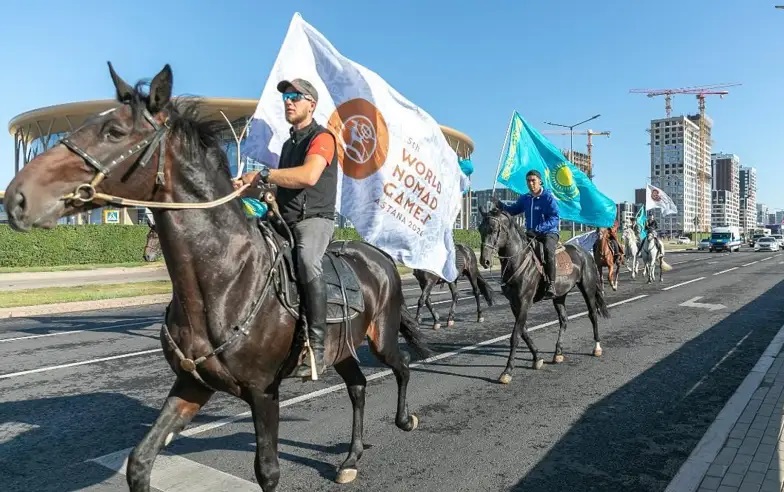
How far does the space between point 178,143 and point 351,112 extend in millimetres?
3307

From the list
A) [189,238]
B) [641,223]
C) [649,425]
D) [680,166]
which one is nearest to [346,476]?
[189,238]

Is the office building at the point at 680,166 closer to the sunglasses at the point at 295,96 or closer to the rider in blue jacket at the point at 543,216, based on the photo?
the rider in blue jacket at the point at 543,216

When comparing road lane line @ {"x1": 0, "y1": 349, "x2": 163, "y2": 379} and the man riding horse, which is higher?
the man riding horse

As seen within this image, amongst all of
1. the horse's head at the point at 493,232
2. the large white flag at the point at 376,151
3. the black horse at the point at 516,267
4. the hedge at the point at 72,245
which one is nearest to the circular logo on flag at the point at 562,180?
the black horse at the point at 516,267

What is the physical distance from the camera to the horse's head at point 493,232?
838 centimetres

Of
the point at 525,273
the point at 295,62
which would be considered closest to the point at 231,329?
the point at 295,62

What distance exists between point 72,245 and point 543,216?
28238 mm

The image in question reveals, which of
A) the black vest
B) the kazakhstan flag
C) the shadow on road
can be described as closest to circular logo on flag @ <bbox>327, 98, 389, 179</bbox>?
the black vest

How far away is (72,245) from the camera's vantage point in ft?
98.3

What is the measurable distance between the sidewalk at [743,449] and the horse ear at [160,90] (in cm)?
429

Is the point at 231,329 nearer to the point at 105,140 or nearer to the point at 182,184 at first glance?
the point at 182,184

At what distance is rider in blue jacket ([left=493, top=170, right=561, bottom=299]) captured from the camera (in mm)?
9086

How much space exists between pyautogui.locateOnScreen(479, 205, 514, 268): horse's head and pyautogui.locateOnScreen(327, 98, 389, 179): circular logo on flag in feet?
9.61

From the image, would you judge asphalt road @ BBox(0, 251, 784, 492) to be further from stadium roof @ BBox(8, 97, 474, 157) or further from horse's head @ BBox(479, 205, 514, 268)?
stadium roof @ BBox(8, 97, 474, 157)
